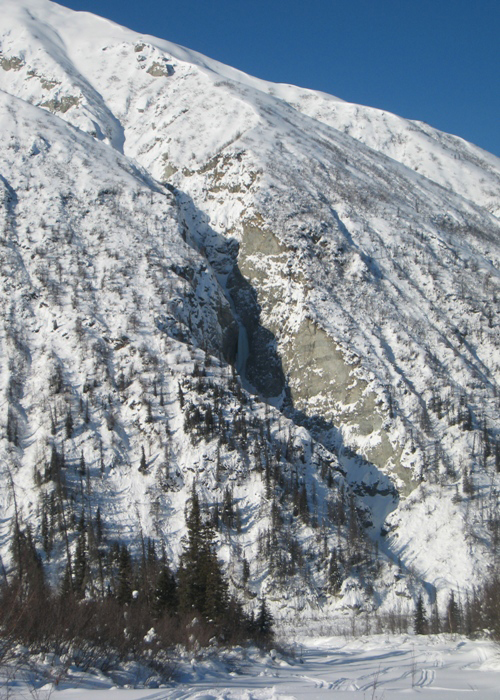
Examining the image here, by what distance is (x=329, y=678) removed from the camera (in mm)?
15992

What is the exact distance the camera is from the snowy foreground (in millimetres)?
11328

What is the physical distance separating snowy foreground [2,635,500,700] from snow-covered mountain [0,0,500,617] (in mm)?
38761

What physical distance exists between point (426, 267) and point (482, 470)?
43493mm

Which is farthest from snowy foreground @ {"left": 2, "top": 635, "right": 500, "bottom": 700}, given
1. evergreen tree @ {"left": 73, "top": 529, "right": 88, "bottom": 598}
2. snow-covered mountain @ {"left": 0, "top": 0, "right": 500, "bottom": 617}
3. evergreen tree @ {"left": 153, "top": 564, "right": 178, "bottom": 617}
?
snow-covered mountain @ {"left": 0, "top": 0, "right": 500, "bottom": 617}

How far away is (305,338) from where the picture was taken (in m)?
96.0

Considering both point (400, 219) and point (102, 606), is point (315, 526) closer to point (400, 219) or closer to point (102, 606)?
point (102, 606)

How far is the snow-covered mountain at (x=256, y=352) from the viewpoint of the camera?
65000mm

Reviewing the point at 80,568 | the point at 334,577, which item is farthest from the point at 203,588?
the point at 334,577

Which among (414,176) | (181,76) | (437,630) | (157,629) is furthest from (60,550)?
(181,76)

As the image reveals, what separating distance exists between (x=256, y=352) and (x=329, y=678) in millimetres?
87453

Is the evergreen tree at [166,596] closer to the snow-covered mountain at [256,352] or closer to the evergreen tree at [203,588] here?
the evergreen tree at [203,588]

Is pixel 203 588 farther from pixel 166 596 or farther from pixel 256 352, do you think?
pixel 256 352

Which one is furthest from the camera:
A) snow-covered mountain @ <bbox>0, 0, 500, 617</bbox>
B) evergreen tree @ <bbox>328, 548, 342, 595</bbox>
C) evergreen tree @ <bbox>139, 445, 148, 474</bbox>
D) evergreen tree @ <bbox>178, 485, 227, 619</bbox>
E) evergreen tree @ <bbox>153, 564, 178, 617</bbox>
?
evergreen tree @ <bbox>139, 445, 148, 474</bbox>

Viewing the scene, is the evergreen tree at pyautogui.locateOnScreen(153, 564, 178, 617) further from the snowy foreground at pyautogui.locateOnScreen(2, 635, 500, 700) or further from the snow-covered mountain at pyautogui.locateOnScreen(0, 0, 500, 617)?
the snow-covered mountain at pyautogui.locateOnScreen(0, 0, 500, 617)
